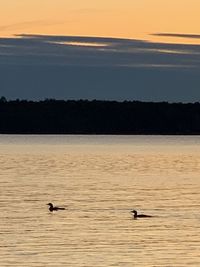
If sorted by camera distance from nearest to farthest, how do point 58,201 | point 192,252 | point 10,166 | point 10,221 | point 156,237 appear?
point 192,252
point 156,237
point 10,221
point 58,201
point 10,166

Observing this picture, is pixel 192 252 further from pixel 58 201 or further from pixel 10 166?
pixel 10 166

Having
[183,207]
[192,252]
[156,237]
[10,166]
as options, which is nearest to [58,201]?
[183,207]

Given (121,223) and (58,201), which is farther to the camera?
(58,201)

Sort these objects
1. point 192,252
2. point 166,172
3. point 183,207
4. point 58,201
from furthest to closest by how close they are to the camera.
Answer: point 166,172
point 58,201
point 183,207
point 192,252

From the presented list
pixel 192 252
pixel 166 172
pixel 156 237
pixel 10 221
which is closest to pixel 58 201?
pixel 10 221

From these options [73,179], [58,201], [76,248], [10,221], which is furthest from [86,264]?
[73,179]

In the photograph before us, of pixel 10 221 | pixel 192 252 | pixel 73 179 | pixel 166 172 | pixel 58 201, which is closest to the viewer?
pixel 192 252

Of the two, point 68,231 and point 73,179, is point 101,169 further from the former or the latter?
point 68,231

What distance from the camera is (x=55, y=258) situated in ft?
114

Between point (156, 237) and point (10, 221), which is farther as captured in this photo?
point (10, 221)

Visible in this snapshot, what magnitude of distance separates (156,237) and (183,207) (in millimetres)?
9349

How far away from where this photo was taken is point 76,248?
36.8 m

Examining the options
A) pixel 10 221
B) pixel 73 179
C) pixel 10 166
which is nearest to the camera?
pixel 10 221

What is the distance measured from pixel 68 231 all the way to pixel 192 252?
19.0 feet
